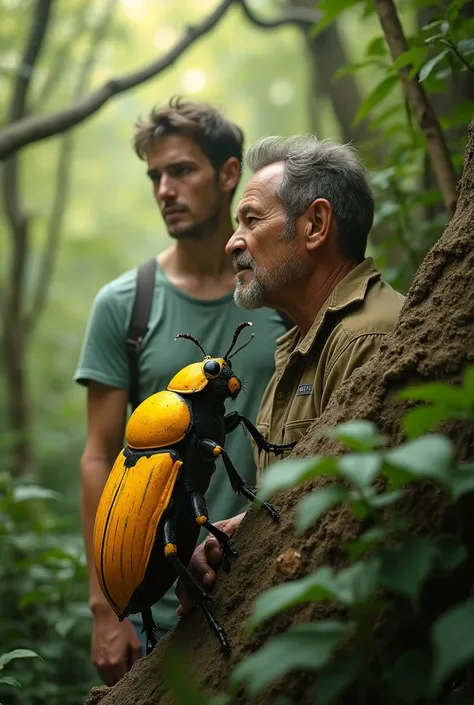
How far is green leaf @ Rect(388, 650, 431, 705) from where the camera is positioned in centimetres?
134

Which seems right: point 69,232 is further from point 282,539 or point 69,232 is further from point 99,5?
point 282,539

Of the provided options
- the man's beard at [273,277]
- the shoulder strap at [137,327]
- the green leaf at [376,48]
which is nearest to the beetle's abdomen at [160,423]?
the man's beard at [273,277]

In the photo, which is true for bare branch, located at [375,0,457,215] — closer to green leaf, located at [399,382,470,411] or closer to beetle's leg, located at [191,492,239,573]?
beetle's leg, located at [191,492,239,573]

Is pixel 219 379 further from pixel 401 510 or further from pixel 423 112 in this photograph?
pixel 423 112

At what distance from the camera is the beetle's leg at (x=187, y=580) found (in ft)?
6.78

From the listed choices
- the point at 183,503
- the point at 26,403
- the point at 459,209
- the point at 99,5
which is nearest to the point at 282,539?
the point at 183,503

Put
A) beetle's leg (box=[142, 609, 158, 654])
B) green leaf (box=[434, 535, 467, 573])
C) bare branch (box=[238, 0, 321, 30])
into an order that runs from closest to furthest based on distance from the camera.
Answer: green leaf (box=[434, 535, 467, 573]) < beetle's leg (box=[142, 609, 158, 654]) < bare branch (box=[238, 0, 321, 30])

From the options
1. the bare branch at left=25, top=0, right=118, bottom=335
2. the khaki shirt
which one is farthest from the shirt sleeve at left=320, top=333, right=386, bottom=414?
the bare branch at left=25, top=0, right=118, bottom=335

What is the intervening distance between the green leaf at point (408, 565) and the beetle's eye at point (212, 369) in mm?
1025

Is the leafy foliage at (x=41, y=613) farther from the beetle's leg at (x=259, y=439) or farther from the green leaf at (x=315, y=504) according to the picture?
the green leaf at (x=315, y=504)

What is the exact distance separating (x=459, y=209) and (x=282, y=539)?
3.25 ft

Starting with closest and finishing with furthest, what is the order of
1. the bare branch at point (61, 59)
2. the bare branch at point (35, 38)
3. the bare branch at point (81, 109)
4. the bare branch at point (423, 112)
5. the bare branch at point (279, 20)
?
the bare branch at point (423, 112) → the bare branch at point (81, 109) → the bare branch at point (35, 38) → the bare branch at point (279, 20) → the bare branch at point (61, 59)

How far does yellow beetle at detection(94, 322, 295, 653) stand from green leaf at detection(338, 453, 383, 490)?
37.5 inches

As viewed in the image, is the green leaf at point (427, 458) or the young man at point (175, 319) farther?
the young man at point (175, 319)
